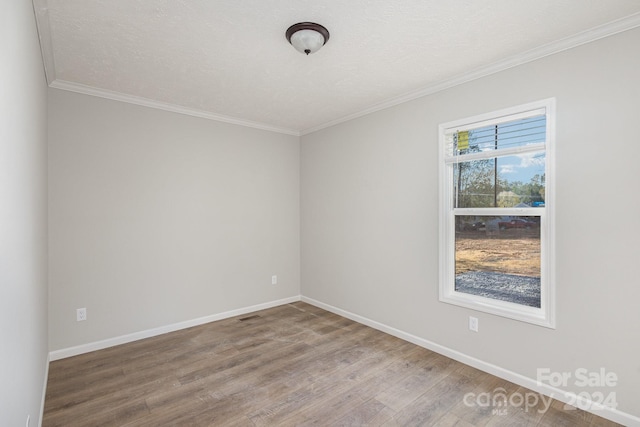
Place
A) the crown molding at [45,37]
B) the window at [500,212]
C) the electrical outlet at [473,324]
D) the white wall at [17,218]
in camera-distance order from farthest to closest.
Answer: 1. the electrical outlet at [473,324]
2. the window at [500,212]
3. the crown molding at [45,37]
4. the white wall at [17,218]

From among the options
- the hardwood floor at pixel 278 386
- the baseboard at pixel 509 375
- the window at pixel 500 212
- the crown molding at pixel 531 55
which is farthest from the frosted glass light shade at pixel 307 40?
the baseboard at pixel 509 375

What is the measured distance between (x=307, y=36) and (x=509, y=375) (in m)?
3.04

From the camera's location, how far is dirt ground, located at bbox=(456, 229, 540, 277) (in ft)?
8.52

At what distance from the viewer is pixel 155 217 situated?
3.60 metres

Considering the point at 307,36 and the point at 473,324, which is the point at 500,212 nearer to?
the point at 473,324

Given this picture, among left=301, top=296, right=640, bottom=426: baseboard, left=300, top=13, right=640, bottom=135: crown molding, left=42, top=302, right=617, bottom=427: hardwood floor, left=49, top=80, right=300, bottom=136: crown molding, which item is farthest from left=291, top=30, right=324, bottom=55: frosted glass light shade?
left=301, top=296, right=640, bottom=426: baseboard

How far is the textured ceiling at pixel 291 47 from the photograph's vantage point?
1.95 m

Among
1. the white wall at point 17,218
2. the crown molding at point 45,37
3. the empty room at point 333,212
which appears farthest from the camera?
the empty room at point 333,212

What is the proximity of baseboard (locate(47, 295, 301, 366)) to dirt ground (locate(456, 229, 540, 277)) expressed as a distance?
2737 mm

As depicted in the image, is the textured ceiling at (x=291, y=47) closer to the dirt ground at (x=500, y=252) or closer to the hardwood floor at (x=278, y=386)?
the dirt ground at (x=500, y=252)

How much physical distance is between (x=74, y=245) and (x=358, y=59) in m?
3.18

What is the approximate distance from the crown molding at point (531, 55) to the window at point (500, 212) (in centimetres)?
36

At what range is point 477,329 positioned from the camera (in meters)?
2.83

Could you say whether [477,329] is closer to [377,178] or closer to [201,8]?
[377,178]
